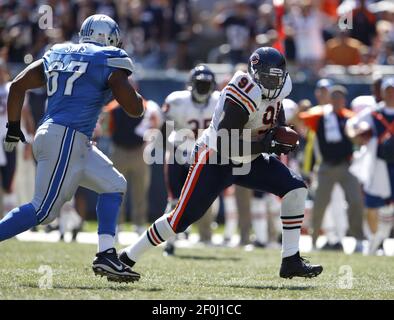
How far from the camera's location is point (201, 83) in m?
9.71

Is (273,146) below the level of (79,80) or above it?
below

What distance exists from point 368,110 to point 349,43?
117 inches

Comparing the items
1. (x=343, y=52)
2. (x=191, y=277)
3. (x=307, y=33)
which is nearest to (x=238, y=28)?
(x=307, y=33)

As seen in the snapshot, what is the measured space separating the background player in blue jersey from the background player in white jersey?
3.18 meters

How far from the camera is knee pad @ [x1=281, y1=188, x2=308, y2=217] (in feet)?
22.0

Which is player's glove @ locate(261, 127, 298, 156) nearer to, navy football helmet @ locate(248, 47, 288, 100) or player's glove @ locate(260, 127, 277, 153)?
player's glove @ locate(260, 127, 277, 153)

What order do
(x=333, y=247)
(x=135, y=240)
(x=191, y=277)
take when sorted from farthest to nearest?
(x=135, y=240)
(x=333, y=247)
(x=191, y=277)

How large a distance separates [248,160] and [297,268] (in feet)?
2.60

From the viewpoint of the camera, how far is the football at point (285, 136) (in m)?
6.50

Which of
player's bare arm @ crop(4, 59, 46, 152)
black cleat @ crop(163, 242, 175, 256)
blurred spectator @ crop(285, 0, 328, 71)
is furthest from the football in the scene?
blurred spectator @ crop(285, 0, 328, 71)

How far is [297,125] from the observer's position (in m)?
11.4

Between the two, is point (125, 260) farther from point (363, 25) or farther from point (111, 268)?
point (363, 25)

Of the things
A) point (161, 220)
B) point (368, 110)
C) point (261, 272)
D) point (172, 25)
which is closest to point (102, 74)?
point (161, 220)
